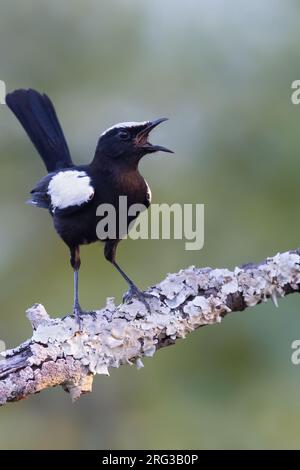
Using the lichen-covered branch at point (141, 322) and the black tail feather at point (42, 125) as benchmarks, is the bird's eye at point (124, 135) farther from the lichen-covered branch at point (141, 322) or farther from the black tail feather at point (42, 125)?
the lichen-covered branch at point (141, 322)

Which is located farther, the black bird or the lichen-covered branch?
the black bird

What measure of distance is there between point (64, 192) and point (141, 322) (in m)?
0.99

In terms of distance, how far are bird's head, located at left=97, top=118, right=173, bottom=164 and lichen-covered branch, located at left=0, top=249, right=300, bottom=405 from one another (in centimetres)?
94

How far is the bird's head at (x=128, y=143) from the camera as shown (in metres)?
4.35

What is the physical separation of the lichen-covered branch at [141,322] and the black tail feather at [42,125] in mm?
1528

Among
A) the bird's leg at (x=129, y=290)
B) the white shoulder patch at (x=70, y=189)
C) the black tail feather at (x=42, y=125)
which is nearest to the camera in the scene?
the bird's leg at (x=129, y=290)

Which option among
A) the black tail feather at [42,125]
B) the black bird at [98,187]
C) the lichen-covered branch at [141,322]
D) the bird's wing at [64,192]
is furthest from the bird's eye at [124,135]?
the lichen-covered branch at [141,322]

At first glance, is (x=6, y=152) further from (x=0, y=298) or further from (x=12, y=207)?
(x=0, y=298)

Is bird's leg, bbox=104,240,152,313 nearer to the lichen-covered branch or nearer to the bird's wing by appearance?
the lichen-covered branch

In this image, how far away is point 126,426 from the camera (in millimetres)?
5598

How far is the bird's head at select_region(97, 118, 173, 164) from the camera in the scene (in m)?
4.35

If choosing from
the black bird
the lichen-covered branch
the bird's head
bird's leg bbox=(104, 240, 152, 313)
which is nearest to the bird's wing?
the black bird

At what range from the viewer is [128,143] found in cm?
436

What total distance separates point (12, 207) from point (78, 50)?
1.28 m
